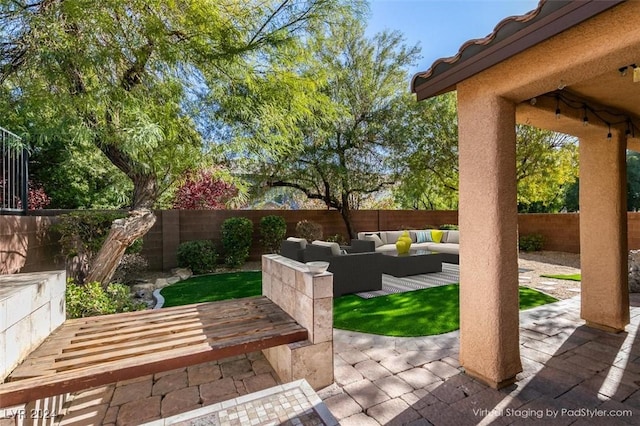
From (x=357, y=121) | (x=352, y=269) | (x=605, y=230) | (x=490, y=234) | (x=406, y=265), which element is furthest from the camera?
(x=357, y=121)

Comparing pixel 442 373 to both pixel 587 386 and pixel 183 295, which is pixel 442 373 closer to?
pixel 587 386

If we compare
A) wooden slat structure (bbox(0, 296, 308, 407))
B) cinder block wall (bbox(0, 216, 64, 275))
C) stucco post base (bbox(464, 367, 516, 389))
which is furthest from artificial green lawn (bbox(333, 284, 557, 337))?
cinder block wall (bbox(0, 216, 64, 275))

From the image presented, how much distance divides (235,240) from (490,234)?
7885 millimetres

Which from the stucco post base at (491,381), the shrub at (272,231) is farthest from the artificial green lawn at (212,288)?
the stucco post base at (491,381)

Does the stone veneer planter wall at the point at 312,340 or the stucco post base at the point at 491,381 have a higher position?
the stone veneer planter wall at the point at 312,340

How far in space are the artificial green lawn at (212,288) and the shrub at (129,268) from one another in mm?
1235

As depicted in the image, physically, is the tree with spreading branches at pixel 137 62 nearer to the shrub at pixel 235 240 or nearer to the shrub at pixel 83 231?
the shrub at pixel 83 231

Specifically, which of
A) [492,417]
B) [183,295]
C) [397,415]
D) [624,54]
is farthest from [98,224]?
[624,54]

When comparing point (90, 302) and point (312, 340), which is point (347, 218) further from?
point (312, 340)

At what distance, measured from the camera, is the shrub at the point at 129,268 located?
7.18m

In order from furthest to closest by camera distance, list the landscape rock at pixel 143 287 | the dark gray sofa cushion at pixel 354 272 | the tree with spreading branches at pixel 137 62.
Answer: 1. the landscape rock at pixel 143 287
2. the dark gray sofa cushion at pixel 354 272
3. the tree with spreading branches at pixel 137 62

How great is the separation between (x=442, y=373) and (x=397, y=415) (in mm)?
849

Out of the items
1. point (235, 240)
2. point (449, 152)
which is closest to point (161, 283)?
point (235, 240)

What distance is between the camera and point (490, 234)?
270 cm
